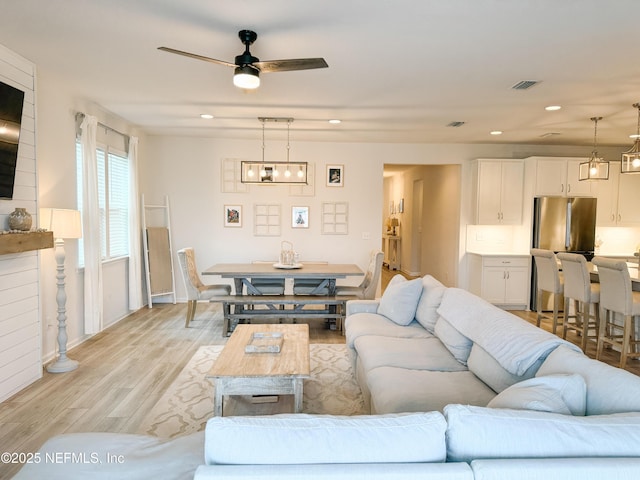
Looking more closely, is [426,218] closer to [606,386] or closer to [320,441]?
[606,386]

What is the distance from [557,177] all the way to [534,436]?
20.4 ft

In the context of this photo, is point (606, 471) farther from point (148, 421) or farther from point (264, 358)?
point (148, 421)

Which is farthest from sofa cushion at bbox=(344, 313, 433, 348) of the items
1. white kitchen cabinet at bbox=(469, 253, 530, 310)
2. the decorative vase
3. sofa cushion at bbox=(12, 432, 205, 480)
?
white kitchen cabinet at bbox=(469, 253, 530, 310)

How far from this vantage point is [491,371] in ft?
7.15

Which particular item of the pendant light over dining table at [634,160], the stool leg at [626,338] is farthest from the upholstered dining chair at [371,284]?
the pendant light over dining table at [634,160]

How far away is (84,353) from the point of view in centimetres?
407

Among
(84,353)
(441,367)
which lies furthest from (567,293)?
(84,353)

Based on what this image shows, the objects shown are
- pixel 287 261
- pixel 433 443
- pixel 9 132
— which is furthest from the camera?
pixel 287 261

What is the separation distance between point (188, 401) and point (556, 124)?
5.44 m

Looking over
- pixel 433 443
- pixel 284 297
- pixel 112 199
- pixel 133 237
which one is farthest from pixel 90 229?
pixel 433 443

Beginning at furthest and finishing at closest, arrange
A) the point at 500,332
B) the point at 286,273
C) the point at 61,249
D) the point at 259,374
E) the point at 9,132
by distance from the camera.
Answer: the point at 286,273, the point at 61,249, the point at 9,132, the point at 259,374, the point at 500,332

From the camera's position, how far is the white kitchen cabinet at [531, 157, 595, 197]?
6281mm

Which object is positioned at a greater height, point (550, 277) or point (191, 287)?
point (550, 277)

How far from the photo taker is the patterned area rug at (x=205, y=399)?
2.69 metres
